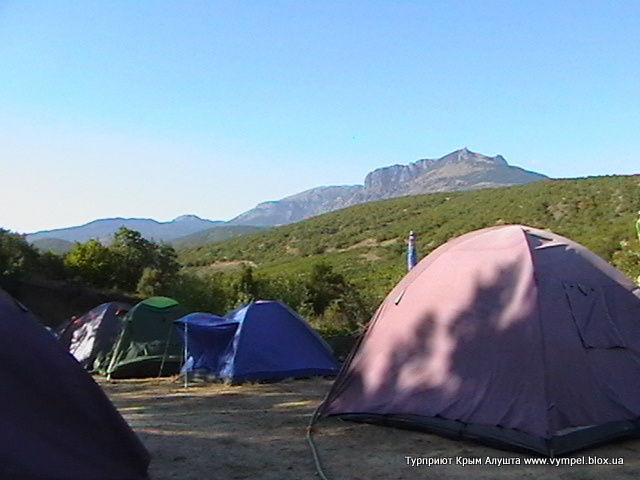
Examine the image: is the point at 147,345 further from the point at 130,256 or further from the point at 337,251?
the point at 337,251

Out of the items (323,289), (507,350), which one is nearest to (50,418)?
(507,350)

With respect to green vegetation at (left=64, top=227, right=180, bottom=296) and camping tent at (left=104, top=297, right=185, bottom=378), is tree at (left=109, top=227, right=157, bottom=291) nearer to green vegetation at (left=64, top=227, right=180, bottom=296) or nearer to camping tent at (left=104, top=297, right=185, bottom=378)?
green vegetation at (left=64, top=227, right=180, bottom=296)

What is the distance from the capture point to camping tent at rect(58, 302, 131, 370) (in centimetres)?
1606

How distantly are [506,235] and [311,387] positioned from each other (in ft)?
16.1

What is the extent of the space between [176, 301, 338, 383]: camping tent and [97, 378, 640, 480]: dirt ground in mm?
2267

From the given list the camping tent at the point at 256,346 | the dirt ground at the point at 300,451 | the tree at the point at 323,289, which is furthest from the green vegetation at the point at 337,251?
the dirt ground at the point at 300,451

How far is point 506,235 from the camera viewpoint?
26.1 feet

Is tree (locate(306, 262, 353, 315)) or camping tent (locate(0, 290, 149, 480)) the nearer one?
camping tent (locate(0, 290, 149, 480))

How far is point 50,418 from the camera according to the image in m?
4.76

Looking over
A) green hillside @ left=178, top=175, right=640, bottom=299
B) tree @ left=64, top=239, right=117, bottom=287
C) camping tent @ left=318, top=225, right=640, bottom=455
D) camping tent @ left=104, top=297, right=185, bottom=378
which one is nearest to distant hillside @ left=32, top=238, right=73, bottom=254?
tree @ left=64, top=239, right=117, bottom=287

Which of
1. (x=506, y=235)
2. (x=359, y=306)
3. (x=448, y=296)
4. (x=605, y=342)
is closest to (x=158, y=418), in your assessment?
(x=448, y=296)

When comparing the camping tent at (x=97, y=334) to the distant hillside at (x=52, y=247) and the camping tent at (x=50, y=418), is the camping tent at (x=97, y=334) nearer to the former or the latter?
the camping tent at (x=50, y=418)

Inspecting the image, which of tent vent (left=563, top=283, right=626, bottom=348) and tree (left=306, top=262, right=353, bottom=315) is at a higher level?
tent vent (left=563, top=283, right=626, bottom=348)

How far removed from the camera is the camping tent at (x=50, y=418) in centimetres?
446
